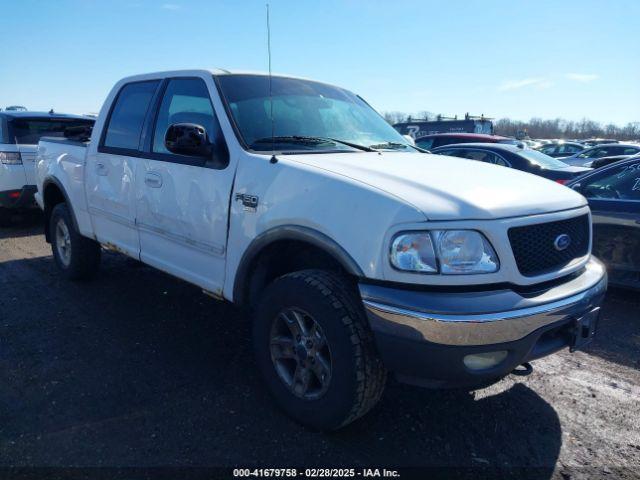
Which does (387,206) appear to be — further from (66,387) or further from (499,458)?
(66,387)

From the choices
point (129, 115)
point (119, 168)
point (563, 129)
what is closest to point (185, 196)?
point (119, 168)

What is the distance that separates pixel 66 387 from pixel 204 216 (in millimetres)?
1391

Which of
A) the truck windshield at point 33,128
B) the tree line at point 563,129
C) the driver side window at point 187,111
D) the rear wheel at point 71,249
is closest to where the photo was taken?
the driver side window at point 187,111

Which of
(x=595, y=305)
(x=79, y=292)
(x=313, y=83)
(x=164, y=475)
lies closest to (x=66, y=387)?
(x=164, y=475)

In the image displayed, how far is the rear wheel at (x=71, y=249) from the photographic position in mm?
5184

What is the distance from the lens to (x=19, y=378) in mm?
3375

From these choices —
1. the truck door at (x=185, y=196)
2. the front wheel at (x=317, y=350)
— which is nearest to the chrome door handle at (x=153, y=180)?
the truck door at (x=185, y=196)

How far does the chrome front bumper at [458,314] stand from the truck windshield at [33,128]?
6.80 m

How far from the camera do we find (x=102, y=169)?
14.7 feet

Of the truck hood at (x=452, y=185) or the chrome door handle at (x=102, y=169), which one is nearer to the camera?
the truck hood at (x=452, y=185)

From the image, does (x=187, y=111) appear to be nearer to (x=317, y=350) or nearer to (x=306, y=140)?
(x=306, y=140)

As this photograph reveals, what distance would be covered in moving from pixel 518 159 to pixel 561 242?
6110 millimetres

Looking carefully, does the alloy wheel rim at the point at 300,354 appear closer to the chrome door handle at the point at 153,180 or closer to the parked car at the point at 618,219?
the chrome door handle at the point at 153,180

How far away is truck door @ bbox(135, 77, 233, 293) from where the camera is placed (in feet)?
10.8
